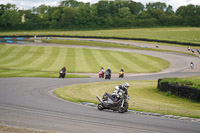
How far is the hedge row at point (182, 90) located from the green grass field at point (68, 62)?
2111cm

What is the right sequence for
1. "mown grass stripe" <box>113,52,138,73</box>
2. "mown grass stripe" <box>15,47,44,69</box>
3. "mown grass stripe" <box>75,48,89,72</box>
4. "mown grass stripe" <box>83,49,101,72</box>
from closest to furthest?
"mown grass stripe" <box>75,48,89,72</box>, "mown grass stripe" <box>83,49,101,72</box>, "mown grass stripe" <box>113,52,138,73</box>, "mown grass stripe" <box>15,47,44,69</box>

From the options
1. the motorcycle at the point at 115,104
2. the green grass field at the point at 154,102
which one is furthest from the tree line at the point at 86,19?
the motorcycle at the point at 115,104

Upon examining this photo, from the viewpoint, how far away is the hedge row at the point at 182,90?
746 inches

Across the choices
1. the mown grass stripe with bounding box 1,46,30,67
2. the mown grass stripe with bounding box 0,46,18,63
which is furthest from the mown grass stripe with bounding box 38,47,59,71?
the mown grass stripe with bounding box 0,46,18,63

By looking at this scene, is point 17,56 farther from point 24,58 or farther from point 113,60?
point 113,60

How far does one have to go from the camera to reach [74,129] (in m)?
11.0

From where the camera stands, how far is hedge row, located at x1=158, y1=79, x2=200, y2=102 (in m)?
19.0

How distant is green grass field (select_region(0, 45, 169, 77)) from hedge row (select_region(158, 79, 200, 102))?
→ 21.1m

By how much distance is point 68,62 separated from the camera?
51.8 metres

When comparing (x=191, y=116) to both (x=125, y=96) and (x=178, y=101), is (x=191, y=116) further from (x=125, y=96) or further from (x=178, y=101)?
(x=178, y=101)

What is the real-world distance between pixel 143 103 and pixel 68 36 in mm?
76891

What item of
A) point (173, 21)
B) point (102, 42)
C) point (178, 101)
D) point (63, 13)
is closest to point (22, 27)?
point (63, 13)

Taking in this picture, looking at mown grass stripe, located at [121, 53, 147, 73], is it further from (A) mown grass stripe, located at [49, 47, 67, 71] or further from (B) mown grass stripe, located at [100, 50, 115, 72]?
(A) mown grass stripe, located at [49, 47, 67, 71]

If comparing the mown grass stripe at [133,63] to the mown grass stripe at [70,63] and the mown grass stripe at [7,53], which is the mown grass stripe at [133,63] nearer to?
the mown grass stripe at [70,63]
